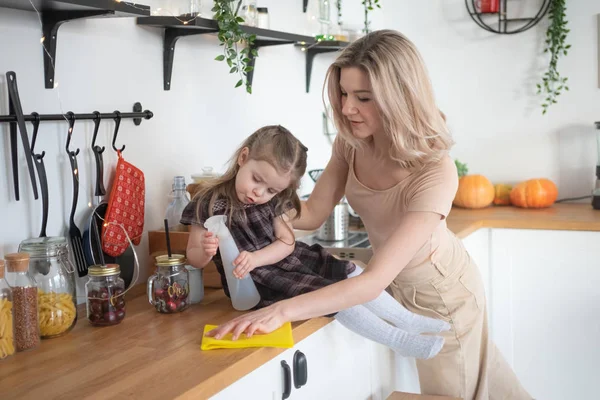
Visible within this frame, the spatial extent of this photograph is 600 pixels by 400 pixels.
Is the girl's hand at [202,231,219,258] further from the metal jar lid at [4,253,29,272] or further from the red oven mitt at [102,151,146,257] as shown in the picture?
the metal jar lid at [4,253,29,272]

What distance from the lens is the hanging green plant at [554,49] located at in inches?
119

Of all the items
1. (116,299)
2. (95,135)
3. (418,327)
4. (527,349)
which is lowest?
(527,349)

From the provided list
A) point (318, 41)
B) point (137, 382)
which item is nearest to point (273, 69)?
point (318, 41)

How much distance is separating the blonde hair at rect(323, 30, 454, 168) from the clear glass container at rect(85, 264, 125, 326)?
2.14 ft

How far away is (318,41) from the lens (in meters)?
2.54

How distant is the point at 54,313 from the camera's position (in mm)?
1418

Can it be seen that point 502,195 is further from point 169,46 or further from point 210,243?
point 210,243

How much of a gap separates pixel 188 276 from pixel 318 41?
3.84 feet

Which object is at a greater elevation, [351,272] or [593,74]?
[593,74]

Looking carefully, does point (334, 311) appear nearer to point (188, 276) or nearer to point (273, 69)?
point (188, 276)

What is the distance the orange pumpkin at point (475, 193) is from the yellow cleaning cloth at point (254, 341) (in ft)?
5.75

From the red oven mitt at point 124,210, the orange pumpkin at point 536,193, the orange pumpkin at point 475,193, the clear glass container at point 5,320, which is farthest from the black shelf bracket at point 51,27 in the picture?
the orange pumpkin at point 536,193

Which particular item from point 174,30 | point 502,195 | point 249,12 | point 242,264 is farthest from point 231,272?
point 502,195

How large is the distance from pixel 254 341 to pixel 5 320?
17.1 inches
